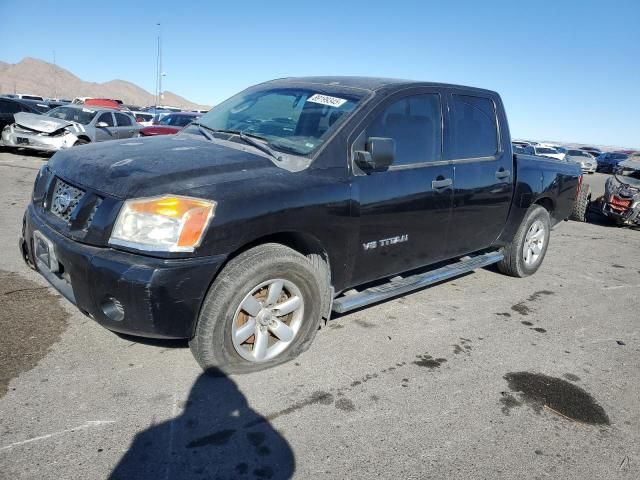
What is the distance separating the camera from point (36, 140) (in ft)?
40.4

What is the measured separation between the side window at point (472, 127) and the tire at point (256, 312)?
1.84 metres

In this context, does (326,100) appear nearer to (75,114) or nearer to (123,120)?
(75,114)

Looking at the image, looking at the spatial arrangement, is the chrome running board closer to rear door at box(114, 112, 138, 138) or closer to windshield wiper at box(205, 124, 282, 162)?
windshield wiper at box(205, 124, 282, 162)

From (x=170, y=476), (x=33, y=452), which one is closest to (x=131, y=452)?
(x=170, y=476)

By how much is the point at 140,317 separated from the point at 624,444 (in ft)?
8.66

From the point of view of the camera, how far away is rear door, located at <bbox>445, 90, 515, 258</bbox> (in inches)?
163

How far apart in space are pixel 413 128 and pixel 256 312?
1906mm

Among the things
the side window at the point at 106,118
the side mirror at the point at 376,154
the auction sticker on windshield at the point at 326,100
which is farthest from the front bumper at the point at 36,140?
the side mirror at the point at 376,154

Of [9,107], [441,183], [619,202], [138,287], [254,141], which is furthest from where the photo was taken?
[9,107]

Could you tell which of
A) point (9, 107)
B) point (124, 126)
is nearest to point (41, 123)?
point (124, 126)

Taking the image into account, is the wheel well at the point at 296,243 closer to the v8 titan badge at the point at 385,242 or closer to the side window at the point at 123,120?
the v8 titan badge at the point at 385,242

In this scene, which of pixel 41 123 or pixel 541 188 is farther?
pixel 41 123

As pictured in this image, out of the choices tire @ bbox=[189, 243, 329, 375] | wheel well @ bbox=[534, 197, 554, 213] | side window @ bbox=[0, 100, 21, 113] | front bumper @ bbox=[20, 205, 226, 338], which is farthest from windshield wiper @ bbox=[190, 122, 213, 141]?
side window @ bbox=[0, 100, 21, 113]

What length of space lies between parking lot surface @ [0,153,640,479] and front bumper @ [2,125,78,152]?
30.0 feet
